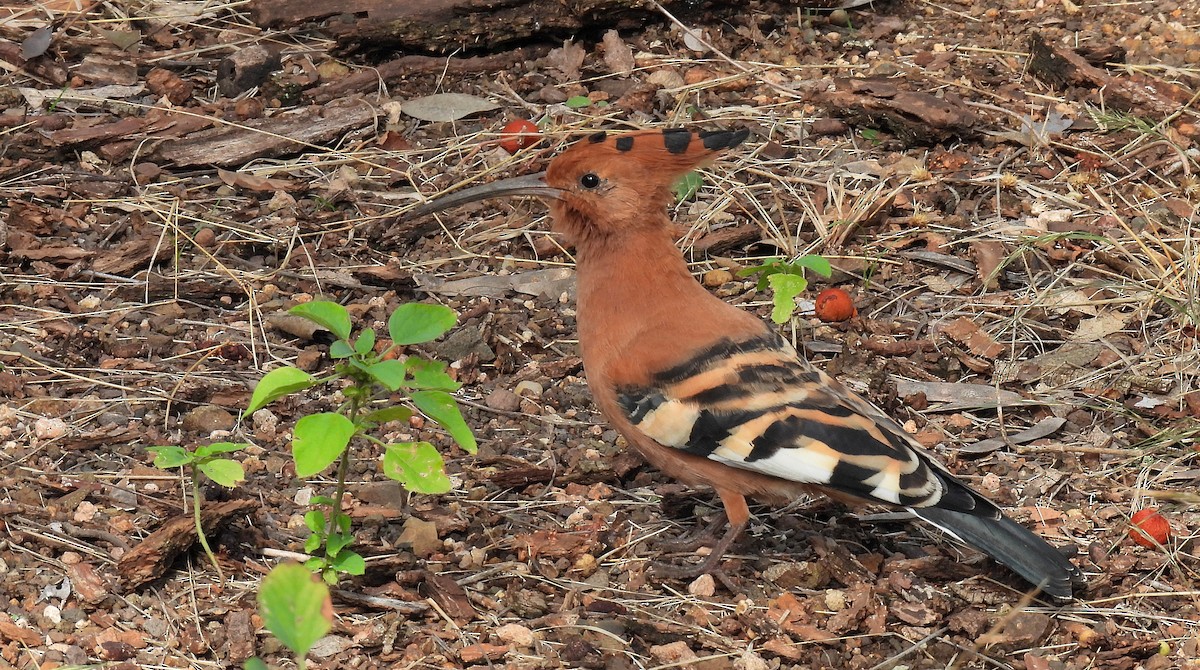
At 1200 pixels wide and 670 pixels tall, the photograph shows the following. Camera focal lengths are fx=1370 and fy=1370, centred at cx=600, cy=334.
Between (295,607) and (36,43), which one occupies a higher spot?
(295,607)

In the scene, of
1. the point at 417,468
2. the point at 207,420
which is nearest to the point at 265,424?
the point at 207,420

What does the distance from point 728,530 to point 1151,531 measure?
1147mm

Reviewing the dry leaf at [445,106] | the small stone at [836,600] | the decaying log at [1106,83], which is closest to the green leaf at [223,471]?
the small stone at [836,600]

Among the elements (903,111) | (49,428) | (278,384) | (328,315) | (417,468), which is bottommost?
(49,428)

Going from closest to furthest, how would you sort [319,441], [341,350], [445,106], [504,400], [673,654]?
[319,441]
[341,350]
[673,654]
[504,400]
[445,106]

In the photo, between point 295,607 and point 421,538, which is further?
point 421,538

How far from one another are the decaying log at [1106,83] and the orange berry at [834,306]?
1.77 m

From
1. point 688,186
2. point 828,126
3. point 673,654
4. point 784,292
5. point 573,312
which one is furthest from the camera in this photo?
point 828,126

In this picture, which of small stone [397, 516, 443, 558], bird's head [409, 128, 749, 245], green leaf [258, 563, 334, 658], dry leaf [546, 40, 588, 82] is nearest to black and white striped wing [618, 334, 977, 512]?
bird's head [409, 128, 749, 245]

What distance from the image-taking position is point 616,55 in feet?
20.1

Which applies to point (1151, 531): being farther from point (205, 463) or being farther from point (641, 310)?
point (205, 463)

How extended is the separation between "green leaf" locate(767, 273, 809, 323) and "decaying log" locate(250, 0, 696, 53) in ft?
6.39

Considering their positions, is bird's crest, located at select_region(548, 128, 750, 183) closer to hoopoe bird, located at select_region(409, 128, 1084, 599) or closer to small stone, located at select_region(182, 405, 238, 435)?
hoopoe bird, located at select_region(409, 128, 1084, 599)

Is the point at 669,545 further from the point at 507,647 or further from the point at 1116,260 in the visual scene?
the point at 1116,260
